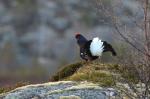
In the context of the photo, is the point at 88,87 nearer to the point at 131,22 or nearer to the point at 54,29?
the point at 131,22

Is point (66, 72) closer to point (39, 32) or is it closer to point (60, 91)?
point (60, 91)

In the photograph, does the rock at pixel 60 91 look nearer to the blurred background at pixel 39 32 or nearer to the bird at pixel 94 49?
the bird at pixel 94 49

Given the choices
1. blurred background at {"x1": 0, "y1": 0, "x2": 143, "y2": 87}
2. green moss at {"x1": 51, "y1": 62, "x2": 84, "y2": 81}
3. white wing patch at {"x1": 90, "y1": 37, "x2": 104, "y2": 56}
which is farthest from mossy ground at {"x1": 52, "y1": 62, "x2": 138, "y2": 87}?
blurred background at {"x1": 0, "y1": 0, "x2": 143, "y2": 87}

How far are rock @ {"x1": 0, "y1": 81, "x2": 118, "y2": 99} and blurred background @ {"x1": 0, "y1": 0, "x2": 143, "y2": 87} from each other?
53067mm

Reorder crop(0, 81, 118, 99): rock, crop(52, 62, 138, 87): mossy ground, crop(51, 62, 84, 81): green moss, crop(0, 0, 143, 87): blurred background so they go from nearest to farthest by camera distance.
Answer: crop(0, 81, 118, 99): rock → crop(52, 62, 138, 87): mossy ground → crop(51, 62, 84, 81): green moss → crop(0, 0, 143, 87): blurred background

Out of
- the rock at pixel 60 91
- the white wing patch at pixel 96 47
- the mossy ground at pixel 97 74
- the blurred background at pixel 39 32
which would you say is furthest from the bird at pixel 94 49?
the blurred background at pixel 39 32

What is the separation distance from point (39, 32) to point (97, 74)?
61.0 meters

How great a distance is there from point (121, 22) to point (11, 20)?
65.0m

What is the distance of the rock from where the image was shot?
11141 millimetres

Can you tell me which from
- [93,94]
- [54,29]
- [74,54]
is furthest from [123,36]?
[54,29]

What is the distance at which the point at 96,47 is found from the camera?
13.6m

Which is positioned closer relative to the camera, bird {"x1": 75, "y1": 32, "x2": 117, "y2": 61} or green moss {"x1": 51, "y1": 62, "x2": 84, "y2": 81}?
green moss {"x1": 51, "y1": 62, "x2": 84, "y2": 81}

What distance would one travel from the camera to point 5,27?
7406 cm

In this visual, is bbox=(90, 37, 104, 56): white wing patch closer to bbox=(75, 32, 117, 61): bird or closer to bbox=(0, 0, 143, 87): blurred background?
bbox=(75, 32, 117, 61): bird
